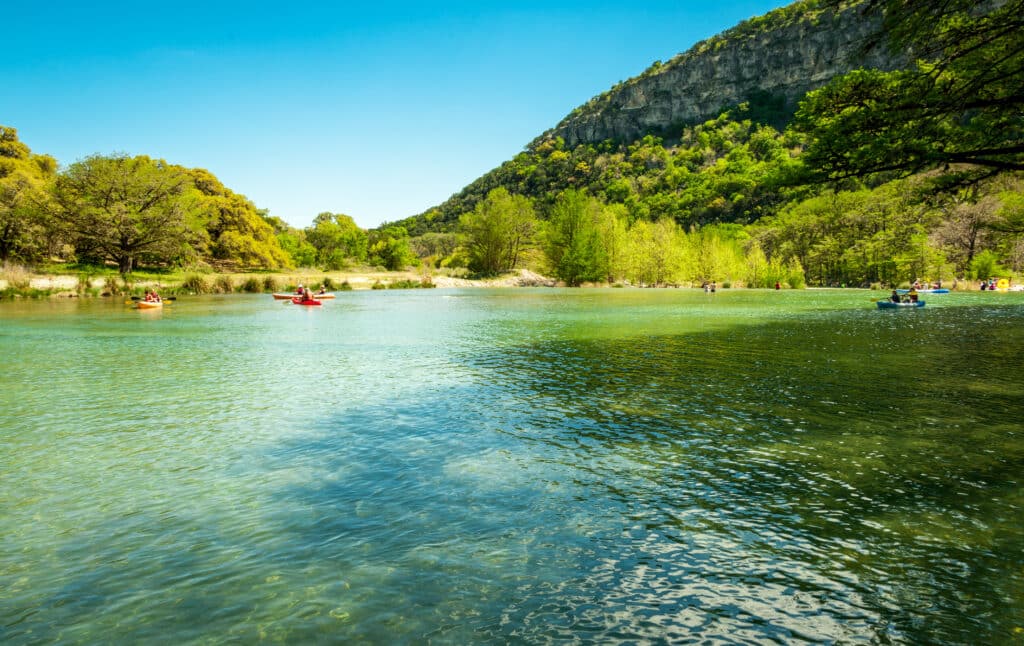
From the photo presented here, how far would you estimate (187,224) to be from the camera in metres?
70.3

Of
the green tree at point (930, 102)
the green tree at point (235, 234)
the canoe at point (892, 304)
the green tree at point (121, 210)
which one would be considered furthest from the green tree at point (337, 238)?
the green tree at point (930, 102)

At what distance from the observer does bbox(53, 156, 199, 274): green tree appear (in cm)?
6412

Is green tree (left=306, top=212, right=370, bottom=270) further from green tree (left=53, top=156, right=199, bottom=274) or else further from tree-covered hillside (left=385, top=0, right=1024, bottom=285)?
green tree (left=53, top=156, right=199, bottom=274)

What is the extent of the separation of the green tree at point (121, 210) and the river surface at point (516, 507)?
61402 mm

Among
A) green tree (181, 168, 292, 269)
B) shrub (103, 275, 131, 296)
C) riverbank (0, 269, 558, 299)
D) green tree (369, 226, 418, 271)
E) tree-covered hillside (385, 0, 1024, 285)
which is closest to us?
tree-covered hillside (385, 0, 1024, 285)

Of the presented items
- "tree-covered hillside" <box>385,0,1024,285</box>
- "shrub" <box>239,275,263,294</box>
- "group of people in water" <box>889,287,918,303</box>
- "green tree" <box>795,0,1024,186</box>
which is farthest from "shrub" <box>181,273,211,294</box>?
"group of people in water" <box>889,287,918,303</box>

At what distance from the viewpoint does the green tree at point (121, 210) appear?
6412cm

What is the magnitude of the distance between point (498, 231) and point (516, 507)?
109 m

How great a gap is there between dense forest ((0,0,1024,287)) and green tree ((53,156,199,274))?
18 cm

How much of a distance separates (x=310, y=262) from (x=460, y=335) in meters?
114

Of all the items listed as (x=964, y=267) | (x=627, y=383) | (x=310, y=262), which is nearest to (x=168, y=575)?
(x=627, y=383)

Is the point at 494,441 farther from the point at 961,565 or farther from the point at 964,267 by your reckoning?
the point at 964,267

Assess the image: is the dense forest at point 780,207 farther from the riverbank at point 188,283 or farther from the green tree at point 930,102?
the riverbank at point 188,283

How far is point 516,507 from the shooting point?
6.73 meters
